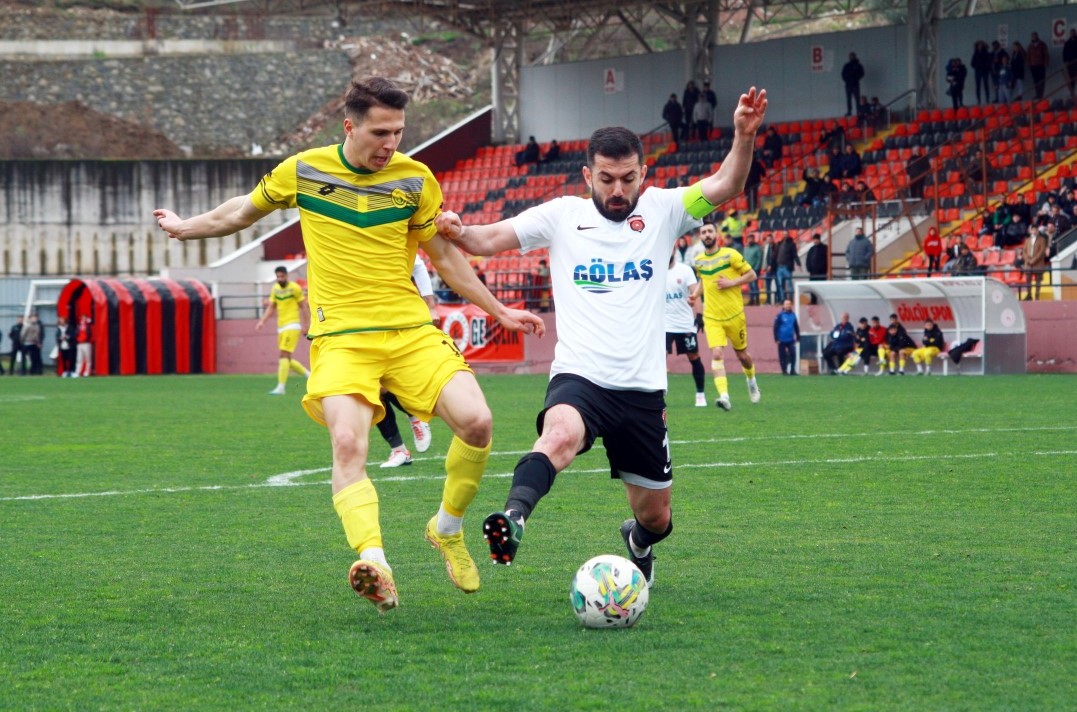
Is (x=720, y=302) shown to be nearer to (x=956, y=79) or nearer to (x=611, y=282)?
(x=611, y=282)

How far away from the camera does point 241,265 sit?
134 feet

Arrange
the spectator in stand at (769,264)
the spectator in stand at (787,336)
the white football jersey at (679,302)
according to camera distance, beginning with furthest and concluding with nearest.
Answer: the spectator in stand at (769,264) → the spectator in stand at (787,336) → the white football jersey at (679,302)

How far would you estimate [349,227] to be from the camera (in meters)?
6.02

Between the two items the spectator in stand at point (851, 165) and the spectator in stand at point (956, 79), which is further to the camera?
the spectator in stand at point (956, 79)

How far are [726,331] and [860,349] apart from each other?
10.4 meters

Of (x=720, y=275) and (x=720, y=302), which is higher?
(x=720, y=275)

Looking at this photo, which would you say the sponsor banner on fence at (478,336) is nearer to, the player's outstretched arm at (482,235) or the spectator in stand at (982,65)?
the spectator in stand at (982,65)

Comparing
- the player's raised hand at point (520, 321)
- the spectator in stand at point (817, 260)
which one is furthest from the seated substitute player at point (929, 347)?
the player's raised hand at point (520, 321)

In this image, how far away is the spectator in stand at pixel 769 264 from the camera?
2953 cm

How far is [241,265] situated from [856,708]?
125 feet

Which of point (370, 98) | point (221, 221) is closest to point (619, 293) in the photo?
point (370, 98)

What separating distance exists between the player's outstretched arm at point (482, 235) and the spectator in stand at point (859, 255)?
23777mm

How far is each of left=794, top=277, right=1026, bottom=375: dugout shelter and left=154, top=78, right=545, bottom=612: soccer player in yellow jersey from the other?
810 inches

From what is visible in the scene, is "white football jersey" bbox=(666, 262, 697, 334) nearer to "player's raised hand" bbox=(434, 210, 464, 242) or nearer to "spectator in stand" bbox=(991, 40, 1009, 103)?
"player's raised hand" bbox=(434, 210, 464, 242)
